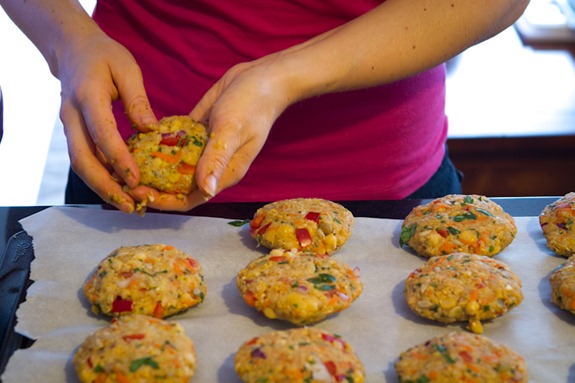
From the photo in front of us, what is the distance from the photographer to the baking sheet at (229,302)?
144 centimetres

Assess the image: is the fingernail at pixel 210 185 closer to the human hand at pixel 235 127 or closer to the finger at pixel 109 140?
the human hand at pixel 235 127

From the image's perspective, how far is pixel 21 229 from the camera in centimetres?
183

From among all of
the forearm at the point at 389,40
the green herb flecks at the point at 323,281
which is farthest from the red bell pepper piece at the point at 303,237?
the forearm at the point at 389,40

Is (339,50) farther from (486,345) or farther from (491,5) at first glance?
(486,345)

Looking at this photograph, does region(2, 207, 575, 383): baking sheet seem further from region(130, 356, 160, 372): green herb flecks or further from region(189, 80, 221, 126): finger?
region(189, 80, 221, 126): finger

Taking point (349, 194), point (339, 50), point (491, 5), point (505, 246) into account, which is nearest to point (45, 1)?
point (339, 50)

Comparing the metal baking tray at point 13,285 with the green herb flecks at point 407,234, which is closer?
the metal baking tray at point 13,285

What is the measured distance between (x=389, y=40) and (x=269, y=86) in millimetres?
308

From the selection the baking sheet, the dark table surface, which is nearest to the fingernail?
the baking sheet

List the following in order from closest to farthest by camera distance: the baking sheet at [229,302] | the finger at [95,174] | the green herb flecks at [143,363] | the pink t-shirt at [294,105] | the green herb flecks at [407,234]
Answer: the green herb flecks at [143,363]
the baking sheet at [229,302]
the finger at [95,174]
the green herb flecks at [407,234]
the pink t-shirt at [294,105]

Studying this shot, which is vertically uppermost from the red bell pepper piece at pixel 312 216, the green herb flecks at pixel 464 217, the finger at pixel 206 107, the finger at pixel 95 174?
the finger at pixel 206 107

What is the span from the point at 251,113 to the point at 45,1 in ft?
2.15

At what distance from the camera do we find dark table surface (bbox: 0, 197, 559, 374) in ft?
4.91

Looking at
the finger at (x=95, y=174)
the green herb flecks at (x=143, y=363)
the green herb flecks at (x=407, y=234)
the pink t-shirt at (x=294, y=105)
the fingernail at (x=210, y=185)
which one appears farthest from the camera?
the pink t-shirt at (x=294, y=105)
